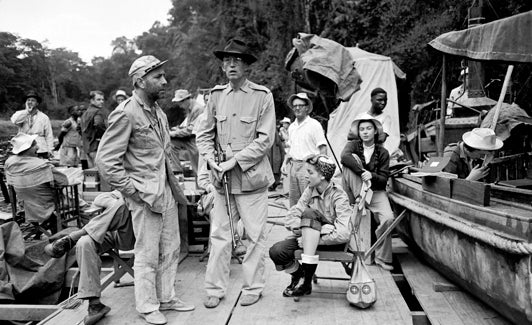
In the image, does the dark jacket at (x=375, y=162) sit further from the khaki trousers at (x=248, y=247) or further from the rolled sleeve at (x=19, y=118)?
the rolled sleeve at (x=19, y=118)

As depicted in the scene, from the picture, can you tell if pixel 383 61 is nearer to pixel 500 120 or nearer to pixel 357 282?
pixel 500 120

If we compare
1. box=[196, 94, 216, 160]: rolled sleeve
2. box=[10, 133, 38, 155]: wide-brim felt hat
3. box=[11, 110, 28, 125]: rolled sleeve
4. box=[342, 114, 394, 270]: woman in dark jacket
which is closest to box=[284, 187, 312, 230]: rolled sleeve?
box=[196, 94, 216, 160]: rolled sleeve

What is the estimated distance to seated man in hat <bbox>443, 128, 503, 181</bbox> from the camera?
460cm

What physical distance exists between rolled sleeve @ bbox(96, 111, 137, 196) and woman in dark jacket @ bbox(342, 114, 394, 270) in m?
2.38

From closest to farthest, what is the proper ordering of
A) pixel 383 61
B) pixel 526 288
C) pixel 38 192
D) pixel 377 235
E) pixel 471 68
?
1. pixel 526 288
2. pixel 377 235
3. pixel 38 192
4. pixel 471 68
5. pixel 383 61

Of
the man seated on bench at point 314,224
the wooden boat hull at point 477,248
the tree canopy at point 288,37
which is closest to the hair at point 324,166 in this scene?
the man seated on bench at point 314,224

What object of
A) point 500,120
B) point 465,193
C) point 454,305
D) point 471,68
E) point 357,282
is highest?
point 471,68

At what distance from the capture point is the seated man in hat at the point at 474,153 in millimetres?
4598

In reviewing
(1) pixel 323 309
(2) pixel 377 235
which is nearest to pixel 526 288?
(1) pixel 323 309

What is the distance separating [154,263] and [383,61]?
25.5 feet

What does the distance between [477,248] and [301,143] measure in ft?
9.86

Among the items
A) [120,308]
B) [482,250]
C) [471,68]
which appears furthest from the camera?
[471,68]

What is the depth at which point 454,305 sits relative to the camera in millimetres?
4223

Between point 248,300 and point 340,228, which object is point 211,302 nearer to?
point 248,300
